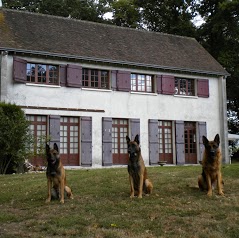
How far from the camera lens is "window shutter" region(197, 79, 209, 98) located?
23.8 meters

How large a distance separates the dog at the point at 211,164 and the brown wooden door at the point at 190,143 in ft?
47.2

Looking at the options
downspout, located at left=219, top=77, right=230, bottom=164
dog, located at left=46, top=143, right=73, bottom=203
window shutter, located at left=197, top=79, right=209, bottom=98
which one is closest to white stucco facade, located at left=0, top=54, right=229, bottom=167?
downspout, located at left=219, top=77, right=230, bottom=164

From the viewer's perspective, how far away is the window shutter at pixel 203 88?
23750 millimetres

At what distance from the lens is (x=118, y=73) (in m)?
21.4

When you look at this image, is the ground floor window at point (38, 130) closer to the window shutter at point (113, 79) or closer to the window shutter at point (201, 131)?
the window shutter at point (113, 79)

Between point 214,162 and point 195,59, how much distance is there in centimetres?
1716

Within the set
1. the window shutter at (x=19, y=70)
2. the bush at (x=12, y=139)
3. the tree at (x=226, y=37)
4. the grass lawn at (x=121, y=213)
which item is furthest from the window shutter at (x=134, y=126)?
the grass lawn at (x=121, y=213)

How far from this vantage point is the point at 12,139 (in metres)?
16.1

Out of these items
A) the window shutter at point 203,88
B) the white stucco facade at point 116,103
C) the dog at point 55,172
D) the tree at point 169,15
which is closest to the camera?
the dog at point 55,172

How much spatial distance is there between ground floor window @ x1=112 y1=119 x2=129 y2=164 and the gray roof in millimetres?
3130

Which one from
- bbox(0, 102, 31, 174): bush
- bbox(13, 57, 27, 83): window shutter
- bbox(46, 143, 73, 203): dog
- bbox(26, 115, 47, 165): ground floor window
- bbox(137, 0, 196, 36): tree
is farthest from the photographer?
bbox(137, 0, 196, 36): tree

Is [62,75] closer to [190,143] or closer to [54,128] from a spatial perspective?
[54,128]

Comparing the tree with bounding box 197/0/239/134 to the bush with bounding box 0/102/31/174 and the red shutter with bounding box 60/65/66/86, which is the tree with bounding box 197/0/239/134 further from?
the bush with bounding box 0/102/31/174

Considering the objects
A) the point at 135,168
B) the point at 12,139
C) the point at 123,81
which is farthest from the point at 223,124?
the point at 135,168
